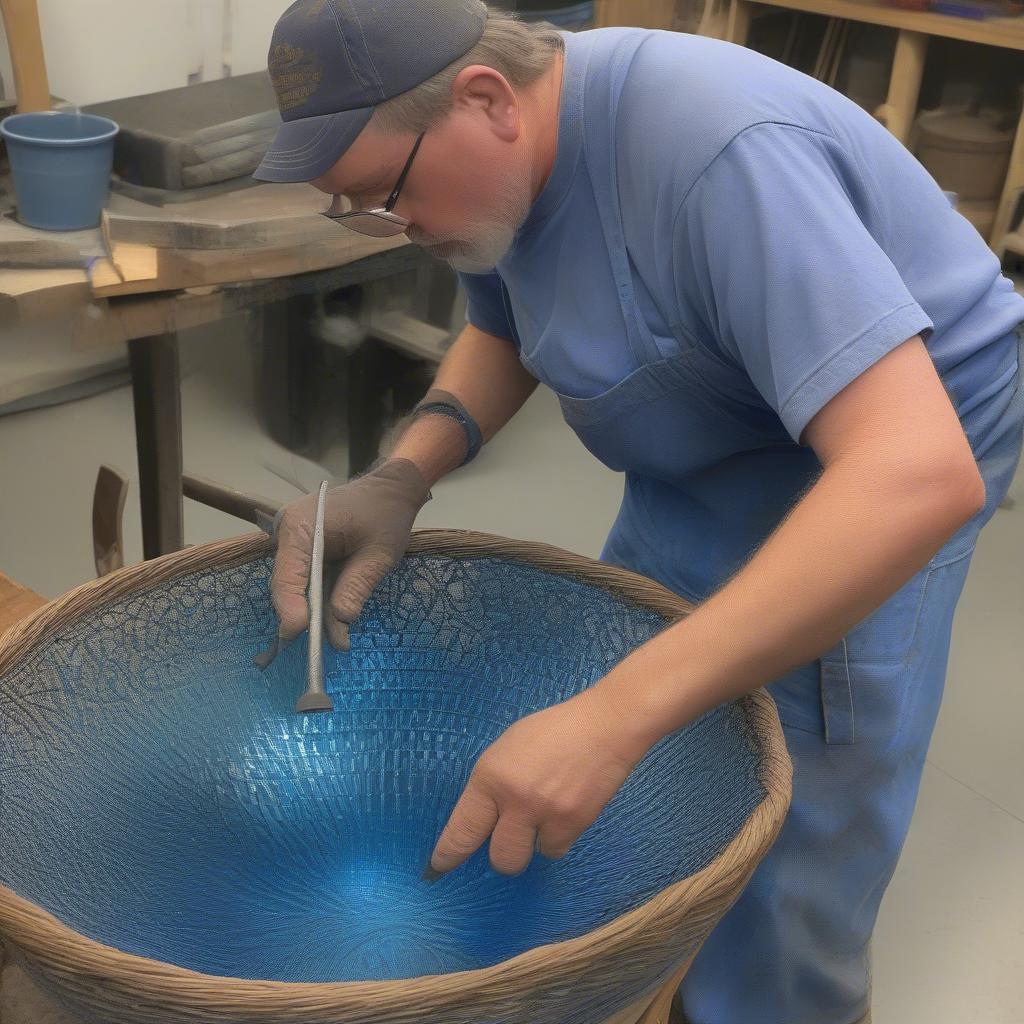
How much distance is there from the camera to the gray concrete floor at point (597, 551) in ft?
5.48

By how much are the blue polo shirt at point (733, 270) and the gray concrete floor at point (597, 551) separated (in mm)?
655

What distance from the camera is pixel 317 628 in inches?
39.8

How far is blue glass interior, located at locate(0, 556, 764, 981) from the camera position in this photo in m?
0.98

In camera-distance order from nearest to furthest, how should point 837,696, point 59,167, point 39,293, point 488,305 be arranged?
point 837,696 < point 488,305 < point 39,293 < point 59,167

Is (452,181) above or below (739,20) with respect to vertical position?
above

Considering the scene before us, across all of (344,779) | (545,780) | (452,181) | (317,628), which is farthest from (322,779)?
(452,181)

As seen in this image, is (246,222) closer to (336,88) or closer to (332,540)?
(332,540)

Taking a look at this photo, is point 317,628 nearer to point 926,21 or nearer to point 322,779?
point 322,779

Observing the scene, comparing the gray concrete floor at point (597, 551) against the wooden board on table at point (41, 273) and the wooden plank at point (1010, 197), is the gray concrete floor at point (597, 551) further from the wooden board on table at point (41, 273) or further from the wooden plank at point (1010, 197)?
the wooden plank at point (1010, 197)

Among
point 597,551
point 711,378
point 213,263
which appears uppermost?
point 711,378

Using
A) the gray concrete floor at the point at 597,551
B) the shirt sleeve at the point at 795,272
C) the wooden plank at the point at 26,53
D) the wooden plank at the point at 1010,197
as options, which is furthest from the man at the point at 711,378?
the wooden plank at the point at 1010,197

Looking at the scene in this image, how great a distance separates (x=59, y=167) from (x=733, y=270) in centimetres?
120

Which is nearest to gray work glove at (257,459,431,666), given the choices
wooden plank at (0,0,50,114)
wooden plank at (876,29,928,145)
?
wooden plank at (0,0,50,114)

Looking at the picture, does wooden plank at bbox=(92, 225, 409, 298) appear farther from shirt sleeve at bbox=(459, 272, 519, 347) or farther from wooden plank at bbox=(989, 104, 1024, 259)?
wooden plank at bbox=(989, 104, 1024, 259)
